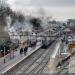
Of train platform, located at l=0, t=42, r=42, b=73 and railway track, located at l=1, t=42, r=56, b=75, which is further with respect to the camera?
train platform, located at l=0, t=42, r=42, b=73

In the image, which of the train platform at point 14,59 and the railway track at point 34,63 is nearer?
the railway track at point 34,63

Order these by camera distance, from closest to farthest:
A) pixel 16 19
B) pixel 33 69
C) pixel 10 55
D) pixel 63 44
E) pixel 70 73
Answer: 1. pixel 70 73
2. pixel 33 69
3. pixel 63 44
4. pixel 10 55
5. pixel 16 19

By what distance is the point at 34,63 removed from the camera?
6.74 metres

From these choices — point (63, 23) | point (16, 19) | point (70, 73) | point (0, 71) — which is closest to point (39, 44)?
point (63, 23)

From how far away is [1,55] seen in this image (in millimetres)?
7238

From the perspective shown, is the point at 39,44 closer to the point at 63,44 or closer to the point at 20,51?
the point at 20,51

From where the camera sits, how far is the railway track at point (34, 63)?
5.91 metres

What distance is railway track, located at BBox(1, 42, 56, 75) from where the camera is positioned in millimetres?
5914

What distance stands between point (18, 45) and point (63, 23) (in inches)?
54.3

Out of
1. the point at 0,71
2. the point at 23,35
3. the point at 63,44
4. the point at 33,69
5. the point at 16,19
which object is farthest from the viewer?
the point at 16,19

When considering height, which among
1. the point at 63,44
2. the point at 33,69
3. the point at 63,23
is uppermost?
the point at 63,23

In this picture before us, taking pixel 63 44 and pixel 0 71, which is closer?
pixel 0 71

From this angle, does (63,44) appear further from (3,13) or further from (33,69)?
(3,13)

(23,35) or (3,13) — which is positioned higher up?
(3,13)
